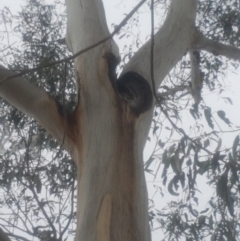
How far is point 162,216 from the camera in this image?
11.0 ft

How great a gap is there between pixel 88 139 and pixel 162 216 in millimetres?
1811

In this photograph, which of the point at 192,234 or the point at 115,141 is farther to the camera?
the point at 192,234

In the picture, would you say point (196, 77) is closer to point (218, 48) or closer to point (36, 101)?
point (218, 48)

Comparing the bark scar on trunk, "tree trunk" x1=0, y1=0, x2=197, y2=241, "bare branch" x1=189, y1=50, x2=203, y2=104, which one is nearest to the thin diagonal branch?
"tree trunk" x1=0, y1=0, x2=197, y2=241

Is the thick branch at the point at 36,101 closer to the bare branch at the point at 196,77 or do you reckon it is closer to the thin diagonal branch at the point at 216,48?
the thin diagonal branch at the point at 216,48

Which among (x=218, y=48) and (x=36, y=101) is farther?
(x=218, y=48)

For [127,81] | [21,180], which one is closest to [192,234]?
[21,180]

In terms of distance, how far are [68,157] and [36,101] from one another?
1.32m

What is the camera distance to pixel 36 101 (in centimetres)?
178

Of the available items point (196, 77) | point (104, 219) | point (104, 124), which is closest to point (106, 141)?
point (104, 124)

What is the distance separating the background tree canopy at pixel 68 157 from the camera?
7.96 feet

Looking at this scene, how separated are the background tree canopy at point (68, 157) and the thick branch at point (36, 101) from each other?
0.58 metres

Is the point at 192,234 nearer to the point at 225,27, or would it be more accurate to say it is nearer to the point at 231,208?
the point at 231,208

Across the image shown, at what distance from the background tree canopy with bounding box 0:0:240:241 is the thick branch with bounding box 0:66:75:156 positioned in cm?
58
